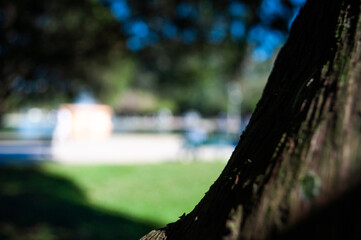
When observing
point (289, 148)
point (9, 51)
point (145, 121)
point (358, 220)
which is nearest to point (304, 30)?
point (289, 148)

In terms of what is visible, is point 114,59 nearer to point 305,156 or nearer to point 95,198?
point 95,198

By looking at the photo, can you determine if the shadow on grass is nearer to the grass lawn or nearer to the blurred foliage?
the grass lawn

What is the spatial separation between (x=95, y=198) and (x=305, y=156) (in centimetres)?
768

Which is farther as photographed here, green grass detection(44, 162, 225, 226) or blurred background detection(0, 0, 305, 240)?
green grass detection(44, 162, 225, 226)

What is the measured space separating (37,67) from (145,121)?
46835mm

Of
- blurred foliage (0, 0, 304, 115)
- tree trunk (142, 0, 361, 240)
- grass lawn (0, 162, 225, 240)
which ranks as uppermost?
blurred foliage (0, 0, 304, 115)

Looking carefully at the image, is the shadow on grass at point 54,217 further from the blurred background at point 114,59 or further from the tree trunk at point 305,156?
the tree trunk at point 305,156

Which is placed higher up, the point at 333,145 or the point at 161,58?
the point at 161,58

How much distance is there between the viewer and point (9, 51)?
291 inches

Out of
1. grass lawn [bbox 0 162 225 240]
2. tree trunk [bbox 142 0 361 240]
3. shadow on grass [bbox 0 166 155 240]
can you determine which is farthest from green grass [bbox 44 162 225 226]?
tree trunk [bbox 142 0 361 240]

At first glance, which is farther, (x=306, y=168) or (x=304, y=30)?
(x=304, y=30)

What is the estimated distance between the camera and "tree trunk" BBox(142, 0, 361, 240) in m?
0.82

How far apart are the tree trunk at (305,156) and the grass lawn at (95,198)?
454 cm

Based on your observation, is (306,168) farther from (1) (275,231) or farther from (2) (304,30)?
(2) (304,30)
